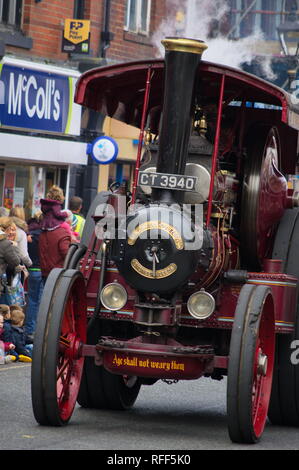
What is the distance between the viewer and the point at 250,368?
726 centimetres

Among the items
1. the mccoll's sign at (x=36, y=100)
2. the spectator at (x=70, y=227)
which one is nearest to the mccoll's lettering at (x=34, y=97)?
the mccoll's sign at (x=36, y=100)

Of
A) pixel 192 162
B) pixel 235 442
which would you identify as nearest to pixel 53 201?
pixel 192 162

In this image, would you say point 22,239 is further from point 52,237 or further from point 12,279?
point 12,279

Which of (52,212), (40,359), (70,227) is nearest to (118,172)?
(70,227)

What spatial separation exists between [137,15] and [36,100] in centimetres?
357

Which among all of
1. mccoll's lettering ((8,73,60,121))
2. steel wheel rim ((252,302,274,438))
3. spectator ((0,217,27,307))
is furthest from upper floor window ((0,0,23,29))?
steel wheel rim ((252,302,274,438))

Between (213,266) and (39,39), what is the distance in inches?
406

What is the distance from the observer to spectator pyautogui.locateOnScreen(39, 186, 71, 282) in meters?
12.2

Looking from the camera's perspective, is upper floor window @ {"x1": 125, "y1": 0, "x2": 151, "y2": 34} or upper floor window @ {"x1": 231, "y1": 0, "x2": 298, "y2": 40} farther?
upper floor window @ {"x1": 231, "y1": 0, "x2": 298, "y2": 40}

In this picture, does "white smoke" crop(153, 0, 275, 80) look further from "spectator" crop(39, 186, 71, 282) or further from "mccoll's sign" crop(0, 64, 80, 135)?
"spectator" crop(39, 186, 71, 282)

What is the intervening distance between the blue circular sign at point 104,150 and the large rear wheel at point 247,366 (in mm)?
10247

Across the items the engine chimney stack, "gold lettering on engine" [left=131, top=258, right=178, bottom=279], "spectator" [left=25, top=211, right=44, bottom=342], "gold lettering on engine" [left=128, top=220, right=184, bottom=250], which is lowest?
"spectator" [left=25, top=211, right=44, bottom=342]

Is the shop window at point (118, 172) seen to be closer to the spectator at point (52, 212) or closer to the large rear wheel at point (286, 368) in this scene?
the spectator at point (52, 212)
